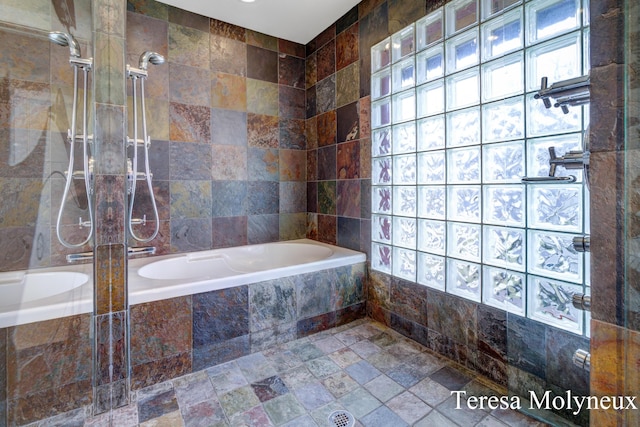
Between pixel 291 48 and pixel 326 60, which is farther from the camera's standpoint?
pixel 291 48

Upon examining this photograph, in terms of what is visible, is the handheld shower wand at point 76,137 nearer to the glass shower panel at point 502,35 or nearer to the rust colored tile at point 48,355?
the rust colored tile at point 48,355

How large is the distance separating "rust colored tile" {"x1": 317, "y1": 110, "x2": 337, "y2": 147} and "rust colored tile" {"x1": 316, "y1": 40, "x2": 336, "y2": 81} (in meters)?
0.40

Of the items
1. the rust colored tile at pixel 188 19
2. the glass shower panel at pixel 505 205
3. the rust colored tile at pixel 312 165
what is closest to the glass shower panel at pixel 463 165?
the glass shower panel at pixel 505 205

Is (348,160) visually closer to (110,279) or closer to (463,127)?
(463,127)

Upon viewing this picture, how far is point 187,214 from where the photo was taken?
257 centimetres

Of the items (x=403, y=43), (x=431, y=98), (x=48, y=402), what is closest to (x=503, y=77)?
(x=431, y=98)

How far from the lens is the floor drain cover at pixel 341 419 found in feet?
4.44

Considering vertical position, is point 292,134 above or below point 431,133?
above

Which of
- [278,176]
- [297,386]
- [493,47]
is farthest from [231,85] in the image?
[297,386]

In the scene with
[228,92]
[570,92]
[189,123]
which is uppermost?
[228,92]

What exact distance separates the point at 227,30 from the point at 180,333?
2.62 m

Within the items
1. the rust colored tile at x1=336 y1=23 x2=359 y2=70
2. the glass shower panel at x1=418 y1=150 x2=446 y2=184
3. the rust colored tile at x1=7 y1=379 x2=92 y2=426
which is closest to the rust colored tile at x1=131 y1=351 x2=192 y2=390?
the rust colored tile at x1=7 y1=379 x2=92 y2=426

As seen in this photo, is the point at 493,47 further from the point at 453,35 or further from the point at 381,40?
the point at 381,40

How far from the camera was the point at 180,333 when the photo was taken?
1673 mm
